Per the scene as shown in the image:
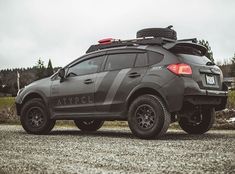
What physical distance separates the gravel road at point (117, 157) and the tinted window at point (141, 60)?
148 centimetres

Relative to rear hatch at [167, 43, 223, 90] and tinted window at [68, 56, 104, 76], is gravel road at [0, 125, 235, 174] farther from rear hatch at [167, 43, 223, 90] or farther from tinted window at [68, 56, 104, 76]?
tinted window at [68, 56, 104, 76]

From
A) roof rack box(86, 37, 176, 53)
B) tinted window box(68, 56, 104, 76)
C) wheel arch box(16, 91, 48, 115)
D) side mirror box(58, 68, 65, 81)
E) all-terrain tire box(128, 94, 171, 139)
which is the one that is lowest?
all-terrain tire box(128, 94, 171, 139)

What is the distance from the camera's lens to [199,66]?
7.02m

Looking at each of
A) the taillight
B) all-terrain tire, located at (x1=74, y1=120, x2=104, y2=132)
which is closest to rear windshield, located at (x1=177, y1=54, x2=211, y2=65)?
the taillight

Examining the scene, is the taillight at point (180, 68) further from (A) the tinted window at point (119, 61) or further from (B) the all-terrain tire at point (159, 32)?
(B) the all-terrain tire at point (159, 32)

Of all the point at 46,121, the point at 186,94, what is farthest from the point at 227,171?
the point at 46,121

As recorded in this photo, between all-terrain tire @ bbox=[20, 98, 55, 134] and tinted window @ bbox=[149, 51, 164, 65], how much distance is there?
8.49 feet

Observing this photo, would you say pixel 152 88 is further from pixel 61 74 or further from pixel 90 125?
pixel 90 125

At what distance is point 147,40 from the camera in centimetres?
735

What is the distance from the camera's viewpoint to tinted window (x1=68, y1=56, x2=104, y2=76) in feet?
26.0

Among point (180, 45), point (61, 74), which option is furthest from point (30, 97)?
point (180, 45)

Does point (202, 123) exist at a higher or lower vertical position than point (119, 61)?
lower

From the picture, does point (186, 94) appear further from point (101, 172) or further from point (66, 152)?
point (101, 172)

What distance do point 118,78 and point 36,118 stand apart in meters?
2.20
